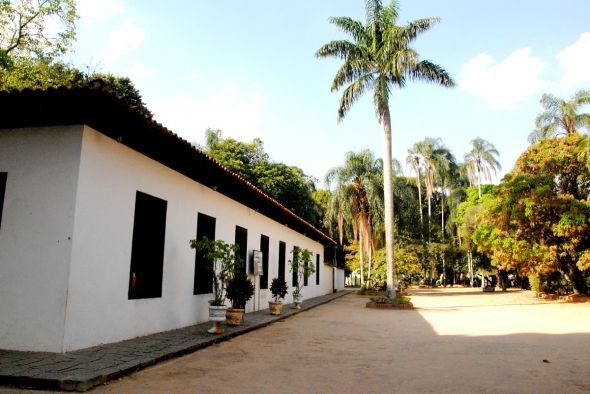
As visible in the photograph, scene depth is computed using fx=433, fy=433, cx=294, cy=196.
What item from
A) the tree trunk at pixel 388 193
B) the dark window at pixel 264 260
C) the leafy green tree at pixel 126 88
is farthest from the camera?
the leafy green tree at pixel 126 88

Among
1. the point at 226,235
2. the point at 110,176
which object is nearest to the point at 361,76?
the point at 226,235

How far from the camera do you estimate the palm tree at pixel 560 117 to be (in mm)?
24000

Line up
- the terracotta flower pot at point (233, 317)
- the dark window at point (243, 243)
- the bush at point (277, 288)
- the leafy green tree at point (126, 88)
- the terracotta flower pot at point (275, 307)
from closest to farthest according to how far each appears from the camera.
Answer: the terracotta flower pot at point (233, 317), the terracotta flower pot at point (275, 307), the dark window at point (243, 243), the bush at point (277, 288), the leafy green tree at point (126, 88)

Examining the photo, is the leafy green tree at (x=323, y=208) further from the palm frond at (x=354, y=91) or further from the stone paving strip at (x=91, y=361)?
the stone paving strip at (x=91, y=361)

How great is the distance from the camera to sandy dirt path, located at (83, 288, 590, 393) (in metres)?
4.87

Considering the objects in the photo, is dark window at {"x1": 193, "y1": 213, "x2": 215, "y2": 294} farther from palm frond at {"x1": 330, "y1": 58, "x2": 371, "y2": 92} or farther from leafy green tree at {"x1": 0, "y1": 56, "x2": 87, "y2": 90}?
palm frond at {"x1": 330, "y1": 58, "x2": 371, "y2": 92}

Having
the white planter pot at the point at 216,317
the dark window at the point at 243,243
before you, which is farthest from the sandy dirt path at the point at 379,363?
the dark window at the point at 243,243

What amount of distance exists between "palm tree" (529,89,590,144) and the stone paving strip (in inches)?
958

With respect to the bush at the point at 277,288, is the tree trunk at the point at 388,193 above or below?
above

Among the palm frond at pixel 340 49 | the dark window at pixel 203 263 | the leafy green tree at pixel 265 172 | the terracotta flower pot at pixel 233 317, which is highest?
the palm frond at pixel 340 49

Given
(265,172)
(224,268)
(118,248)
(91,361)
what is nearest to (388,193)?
(224,268)

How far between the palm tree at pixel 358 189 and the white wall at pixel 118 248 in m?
20.4

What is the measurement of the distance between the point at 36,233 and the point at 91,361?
7.00 feet

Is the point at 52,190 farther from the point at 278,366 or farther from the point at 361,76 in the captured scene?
the point at 361,76
